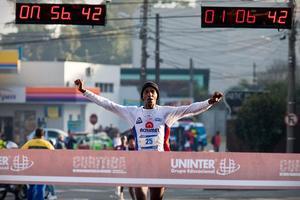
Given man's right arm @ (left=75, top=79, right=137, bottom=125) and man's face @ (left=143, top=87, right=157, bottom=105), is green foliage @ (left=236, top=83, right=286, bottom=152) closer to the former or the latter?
man's right arm @ (left=75, top=79, right=137, bottom=125)

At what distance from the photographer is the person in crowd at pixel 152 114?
12.8 m

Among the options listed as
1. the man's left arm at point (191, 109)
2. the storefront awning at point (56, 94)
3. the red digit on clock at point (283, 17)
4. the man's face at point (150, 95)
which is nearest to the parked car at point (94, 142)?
the storefront awning at point (56, 94)

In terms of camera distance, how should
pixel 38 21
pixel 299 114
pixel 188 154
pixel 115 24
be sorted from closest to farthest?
pixel 188 154 < pixel 38 21 < pixel 299 114 < pixel 115 24

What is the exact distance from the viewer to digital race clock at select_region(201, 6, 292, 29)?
19359 mm

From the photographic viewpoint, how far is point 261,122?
4375 centimetres

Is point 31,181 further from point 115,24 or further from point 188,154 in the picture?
point 115,24

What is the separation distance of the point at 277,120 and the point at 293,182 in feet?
93.7

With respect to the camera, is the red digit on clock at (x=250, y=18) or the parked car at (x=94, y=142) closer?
the red digit on clock at (x=250, y=18)

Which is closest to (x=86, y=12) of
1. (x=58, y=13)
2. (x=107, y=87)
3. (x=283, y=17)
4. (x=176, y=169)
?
(x=58, y=13)

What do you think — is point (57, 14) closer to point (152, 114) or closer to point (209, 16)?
point (209, 16)

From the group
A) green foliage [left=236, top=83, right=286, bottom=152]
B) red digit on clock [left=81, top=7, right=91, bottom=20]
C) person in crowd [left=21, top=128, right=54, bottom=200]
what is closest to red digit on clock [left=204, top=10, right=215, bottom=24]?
red digit on clock [left=81, top=7, right=91, bottom=20]

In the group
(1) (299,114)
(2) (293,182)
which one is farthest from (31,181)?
(1) (299,114)

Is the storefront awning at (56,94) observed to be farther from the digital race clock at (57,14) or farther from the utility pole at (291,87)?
the digital race clock at (57,14)

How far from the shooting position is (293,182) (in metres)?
15.6
